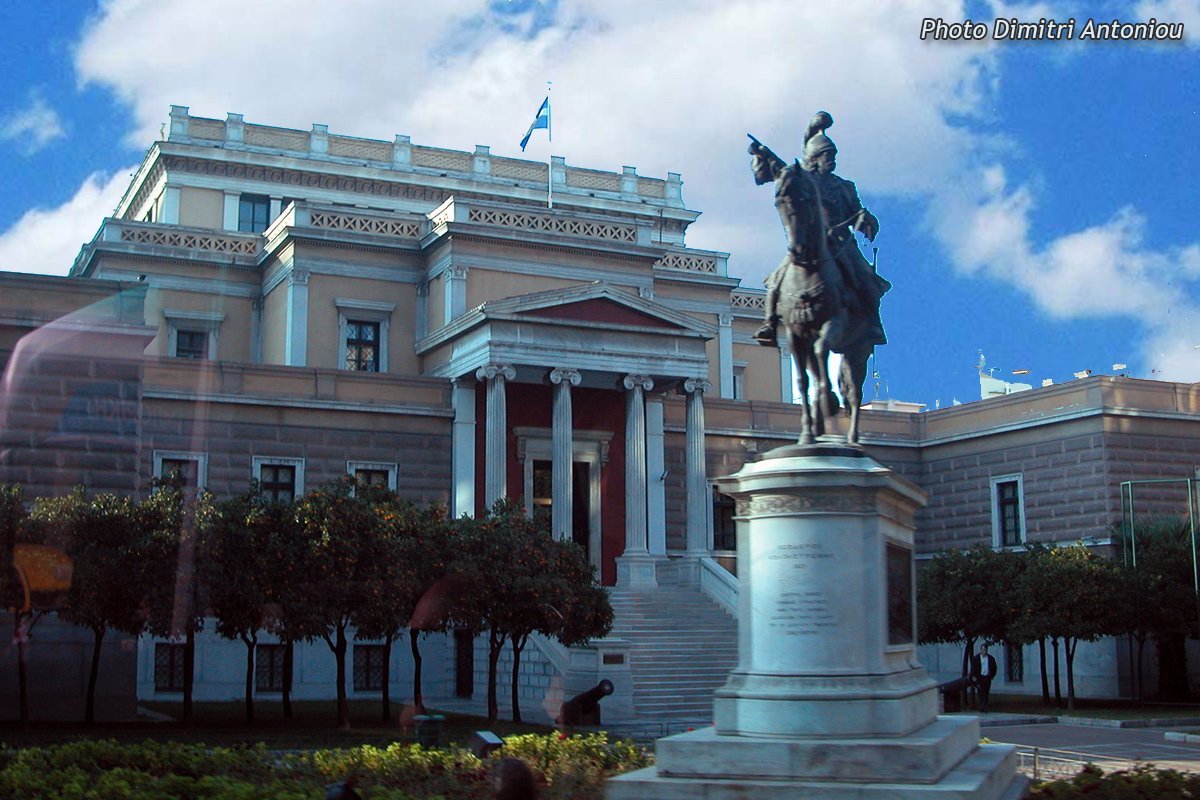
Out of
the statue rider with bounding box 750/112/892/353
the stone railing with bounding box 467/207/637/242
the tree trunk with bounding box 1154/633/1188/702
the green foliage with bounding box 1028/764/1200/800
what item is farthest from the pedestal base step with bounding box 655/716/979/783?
the stone railing with bounding box 467/207/637/242

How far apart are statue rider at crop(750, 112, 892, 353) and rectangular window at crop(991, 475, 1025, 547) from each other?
30.4 metres

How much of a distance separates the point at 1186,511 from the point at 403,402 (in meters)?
21.7

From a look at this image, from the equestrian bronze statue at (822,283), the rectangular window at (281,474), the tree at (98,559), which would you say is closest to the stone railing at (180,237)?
the rectangular window at (281,474)

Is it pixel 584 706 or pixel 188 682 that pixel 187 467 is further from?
pixel 584 706

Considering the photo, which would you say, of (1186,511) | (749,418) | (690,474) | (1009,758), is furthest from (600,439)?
(1009,758)

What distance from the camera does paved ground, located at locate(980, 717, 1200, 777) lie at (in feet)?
61.7

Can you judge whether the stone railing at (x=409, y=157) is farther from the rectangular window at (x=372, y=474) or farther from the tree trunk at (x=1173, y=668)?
the tree trunk at (x=1173, y=668)

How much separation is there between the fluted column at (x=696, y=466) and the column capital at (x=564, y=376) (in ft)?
11.5

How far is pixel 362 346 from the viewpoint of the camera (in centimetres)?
4466

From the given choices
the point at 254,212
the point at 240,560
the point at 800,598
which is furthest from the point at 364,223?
the point at 800,598

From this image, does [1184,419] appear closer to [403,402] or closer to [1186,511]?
[1186,511]

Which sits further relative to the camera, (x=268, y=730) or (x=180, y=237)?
(x=180, y=237)

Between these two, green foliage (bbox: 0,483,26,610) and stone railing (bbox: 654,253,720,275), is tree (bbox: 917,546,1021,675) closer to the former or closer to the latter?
stone railing (bbox: 654,253,720,275)

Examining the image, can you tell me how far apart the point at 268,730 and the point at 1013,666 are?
23357 mm
